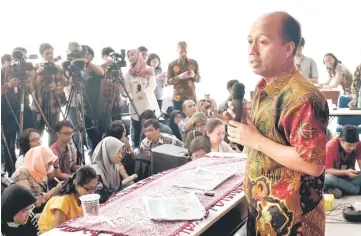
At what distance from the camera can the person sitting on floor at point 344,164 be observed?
2916 mm

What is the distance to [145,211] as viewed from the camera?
1.47m

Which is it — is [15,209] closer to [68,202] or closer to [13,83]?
[68,202]

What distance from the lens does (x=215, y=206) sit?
4.96 ft

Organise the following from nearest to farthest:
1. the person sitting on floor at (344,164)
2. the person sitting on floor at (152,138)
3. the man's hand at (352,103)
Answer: the person sitting on floor at (344,164)
the person sitting on floor at (152,138)
the man's hand at (352,103)

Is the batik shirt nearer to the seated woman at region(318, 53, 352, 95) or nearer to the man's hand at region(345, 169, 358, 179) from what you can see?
the seated woman at region(318, 53, 352, 95)

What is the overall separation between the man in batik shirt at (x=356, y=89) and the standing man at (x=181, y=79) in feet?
4.76

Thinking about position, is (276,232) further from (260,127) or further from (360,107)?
(360,107)

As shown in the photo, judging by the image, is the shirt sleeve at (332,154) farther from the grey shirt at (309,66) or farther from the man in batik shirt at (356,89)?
the grey shirt at (309,66)

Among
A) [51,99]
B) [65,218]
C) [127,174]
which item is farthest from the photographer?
[51,99]

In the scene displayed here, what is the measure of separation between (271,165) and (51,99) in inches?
118

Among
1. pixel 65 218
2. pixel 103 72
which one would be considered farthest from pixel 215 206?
pixel 103 72

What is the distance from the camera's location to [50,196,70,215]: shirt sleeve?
210 centimetres

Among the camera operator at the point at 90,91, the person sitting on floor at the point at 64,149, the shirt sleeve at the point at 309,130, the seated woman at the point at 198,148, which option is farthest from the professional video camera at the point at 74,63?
the shirt sleeve at the point at 309,130

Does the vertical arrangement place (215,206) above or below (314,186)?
below
